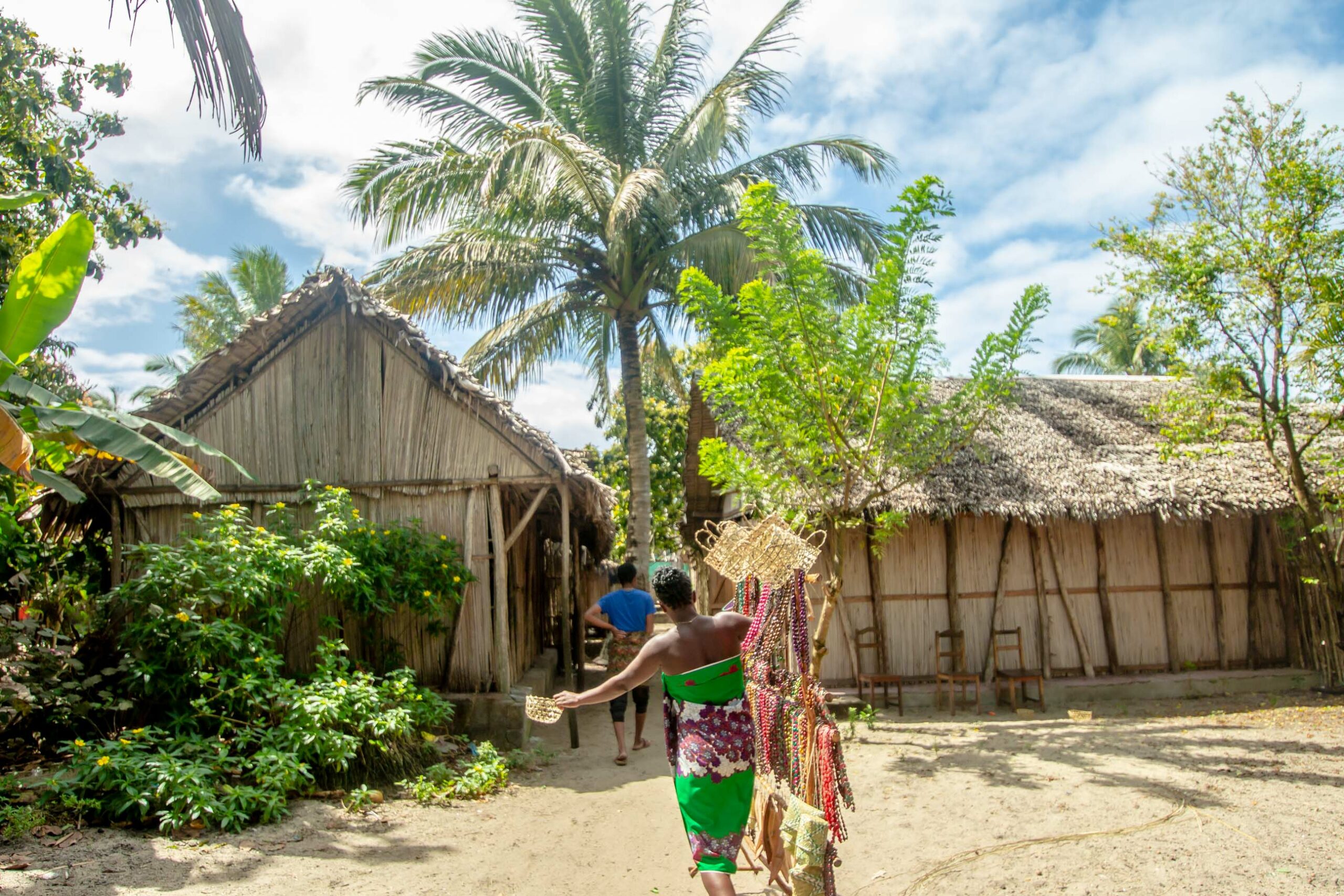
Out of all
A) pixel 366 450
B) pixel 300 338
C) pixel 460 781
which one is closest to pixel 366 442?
pixel 366 450

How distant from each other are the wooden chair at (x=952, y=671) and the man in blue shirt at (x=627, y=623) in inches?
145

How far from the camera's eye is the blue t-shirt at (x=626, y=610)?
7641mm

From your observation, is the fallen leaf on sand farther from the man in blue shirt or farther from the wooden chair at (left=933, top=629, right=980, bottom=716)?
the wooden chair at (left=933, top=629, right=980, bottom=716)

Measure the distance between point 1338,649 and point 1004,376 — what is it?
603 cm

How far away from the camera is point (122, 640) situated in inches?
230

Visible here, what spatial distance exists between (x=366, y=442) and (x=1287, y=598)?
35.7ft

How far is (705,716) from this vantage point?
342cm

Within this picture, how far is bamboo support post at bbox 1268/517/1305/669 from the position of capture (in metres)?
10.4

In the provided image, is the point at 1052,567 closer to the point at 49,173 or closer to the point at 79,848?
the point at 79,848

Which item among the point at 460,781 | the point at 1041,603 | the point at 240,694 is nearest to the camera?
the point at 240,694

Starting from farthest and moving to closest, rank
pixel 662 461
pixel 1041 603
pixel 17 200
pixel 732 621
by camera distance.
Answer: pixel 662 461 → pixel 1041 603 → pixel 17 200 → pixel 732 621

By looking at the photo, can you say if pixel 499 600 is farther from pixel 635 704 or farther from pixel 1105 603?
pixel 1105 603

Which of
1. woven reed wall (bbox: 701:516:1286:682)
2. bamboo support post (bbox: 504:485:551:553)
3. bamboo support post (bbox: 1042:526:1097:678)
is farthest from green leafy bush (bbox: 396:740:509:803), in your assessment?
bamboo support post (bbox: 1042:526:1097:678)

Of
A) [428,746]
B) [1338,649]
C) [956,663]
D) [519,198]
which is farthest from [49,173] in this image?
[1338,649]
